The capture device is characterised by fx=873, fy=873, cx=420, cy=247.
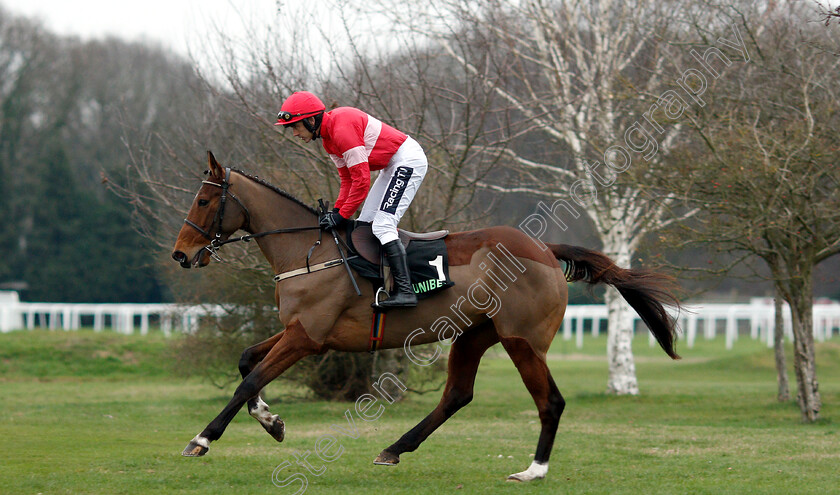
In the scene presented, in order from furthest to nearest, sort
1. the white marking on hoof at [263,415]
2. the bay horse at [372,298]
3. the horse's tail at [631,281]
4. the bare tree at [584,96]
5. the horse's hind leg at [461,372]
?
the bare tree at [584,96], the horse's tail at [631,281], the horse's hind leg at [461,372], the bay horse at [372,298], the white marking on hoof at [263,415]

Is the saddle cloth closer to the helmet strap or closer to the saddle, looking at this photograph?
the saddle

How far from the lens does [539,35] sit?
17.1 m

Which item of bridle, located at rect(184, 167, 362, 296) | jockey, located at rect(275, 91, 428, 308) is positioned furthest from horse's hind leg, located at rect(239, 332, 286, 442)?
jockey, located at rect(275, 91, 428, 308)

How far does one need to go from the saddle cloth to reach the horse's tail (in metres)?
1.22

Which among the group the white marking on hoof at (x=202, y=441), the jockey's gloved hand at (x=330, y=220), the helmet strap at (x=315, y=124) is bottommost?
the white marking on hoof at (x=202, y=441)

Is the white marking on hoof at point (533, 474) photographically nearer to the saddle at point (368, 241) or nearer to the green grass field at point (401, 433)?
the green grass field at point (401, 433)

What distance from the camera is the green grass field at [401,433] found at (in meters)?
6.77

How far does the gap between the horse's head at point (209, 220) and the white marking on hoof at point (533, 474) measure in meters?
2.96

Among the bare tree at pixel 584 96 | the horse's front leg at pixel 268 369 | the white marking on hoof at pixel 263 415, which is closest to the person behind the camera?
the horse's front leg at pixel 268 369

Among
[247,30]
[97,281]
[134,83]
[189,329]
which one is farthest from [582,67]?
[134,83]

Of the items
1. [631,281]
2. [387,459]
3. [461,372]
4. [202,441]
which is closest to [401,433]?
[461,372]

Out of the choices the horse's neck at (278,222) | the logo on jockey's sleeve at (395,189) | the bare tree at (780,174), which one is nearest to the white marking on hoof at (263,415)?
the horse's neck at (278,222)

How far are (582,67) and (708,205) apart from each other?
202 inches

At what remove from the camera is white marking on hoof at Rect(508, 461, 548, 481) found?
6820 mm
